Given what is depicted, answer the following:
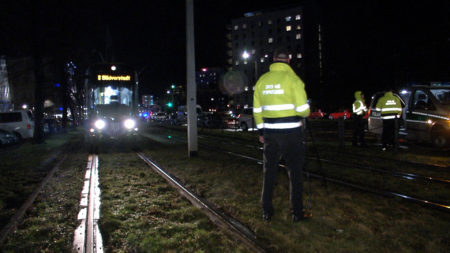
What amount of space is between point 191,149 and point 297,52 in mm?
89703

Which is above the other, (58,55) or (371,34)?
(371,34)

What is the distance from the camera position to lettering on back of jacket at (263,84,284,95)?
14.0 ft

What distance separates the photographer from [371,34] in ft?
92.1

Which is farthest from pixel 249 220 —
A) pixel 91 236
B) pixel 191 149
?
pixel 191 149

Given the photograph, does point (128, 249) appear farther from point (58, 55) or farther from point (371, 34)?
point (371, 34)

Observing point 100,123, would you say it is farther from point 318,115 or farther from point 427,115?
point 318,115

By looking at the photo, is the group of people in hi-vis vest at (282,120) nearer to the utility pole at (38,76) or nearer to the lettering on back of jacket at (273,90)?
the lettering on back of jacket at (273,90)

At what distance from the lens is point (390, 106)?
10555 mm

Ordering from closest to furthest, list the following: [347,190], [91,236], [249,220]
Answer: [91,236]
[249,220]
[347,190]

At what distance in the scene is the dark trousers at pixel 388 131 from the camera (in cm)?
1077

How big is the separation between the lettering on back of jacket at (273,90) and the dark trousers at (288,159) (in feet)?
1.59

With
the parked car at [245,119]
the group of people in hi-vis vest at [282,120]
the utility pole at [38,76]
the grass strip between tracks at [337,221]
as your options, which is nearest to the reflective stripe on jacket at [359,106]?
the grass strip between tracks at [337,221]

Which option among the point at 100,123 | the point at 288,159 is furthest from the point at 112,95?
the point at 288,159

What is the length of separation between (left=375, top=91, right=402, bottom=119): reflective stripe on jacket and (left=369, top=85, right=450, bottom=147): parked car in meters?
1.28
